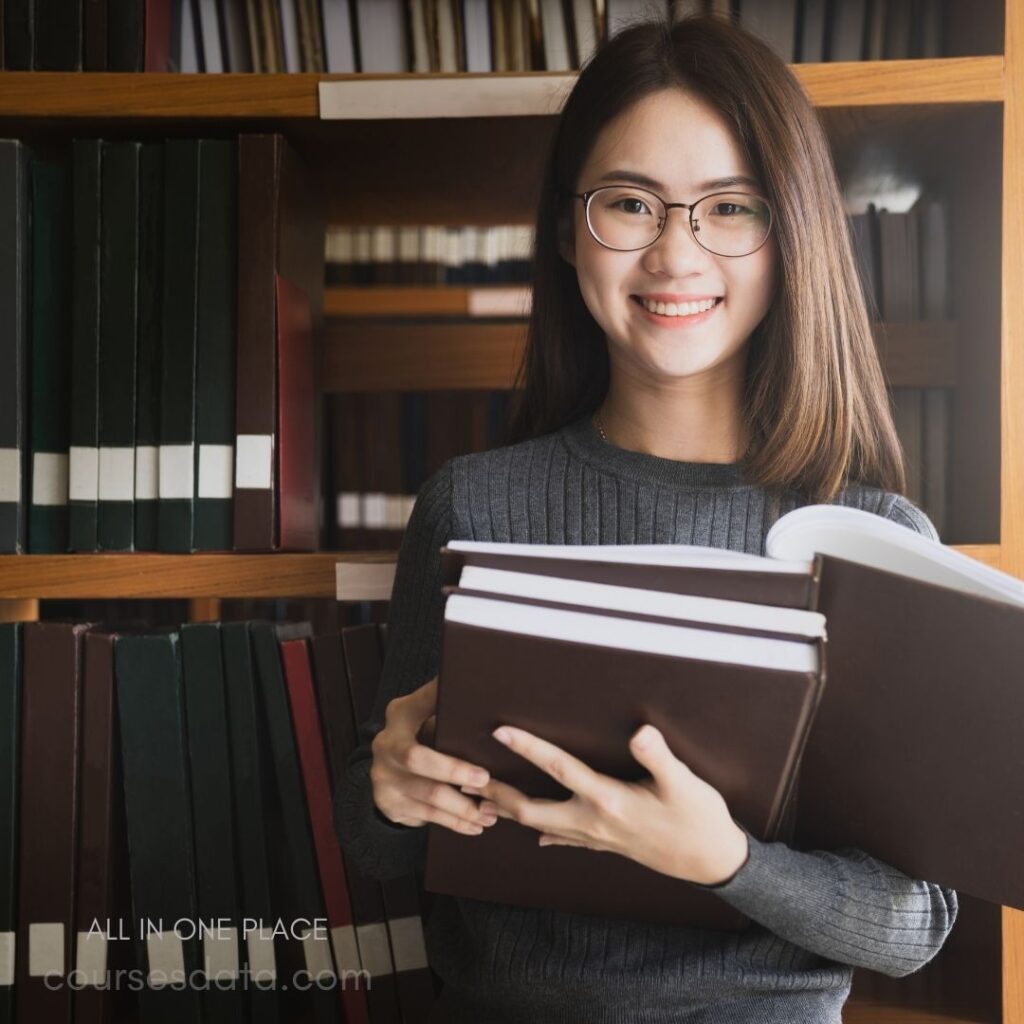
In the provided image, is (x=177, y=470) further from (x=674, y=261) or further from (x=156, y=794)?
(x=674, y=261)

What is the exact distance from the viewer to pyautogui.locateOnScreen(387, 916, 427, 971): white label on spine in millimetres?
1088

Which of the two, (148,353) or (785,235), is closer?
(785,235)

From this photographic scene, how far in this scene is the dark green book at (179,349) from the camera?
3.35 feet

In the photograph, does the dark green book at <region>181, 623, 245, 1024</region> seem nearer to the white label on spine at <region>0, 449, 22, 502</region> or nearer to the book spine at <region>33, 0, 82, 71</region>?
the white label on spine at <region>0, 449, 22, 502</region>

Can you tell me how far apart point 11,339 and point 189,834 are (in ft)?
1.79

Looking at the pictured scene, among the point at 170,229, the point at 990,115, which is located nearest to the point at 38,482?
the point at 170,229

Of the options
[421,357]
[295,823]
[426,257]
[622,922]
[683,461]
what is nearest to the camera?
[622,922]

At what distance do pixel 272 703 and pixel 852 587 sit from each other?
67 cm

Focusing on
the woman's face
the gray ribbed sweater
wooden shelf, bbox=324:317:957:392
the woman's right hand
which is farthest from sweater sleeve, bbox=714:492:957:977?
wooden shelf, bbox=324:317:957:392

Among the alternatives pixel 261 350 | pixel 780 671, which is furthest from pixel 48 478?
pixel 780 671

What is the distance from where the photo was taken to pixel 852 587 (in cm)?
62

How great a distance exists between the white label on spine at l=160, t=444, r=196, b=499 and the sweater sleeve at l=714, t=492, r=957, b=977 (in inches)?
25.3

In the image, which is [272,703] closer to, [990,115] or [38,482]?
[38,482]

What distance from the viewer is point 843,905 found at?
0.75m
